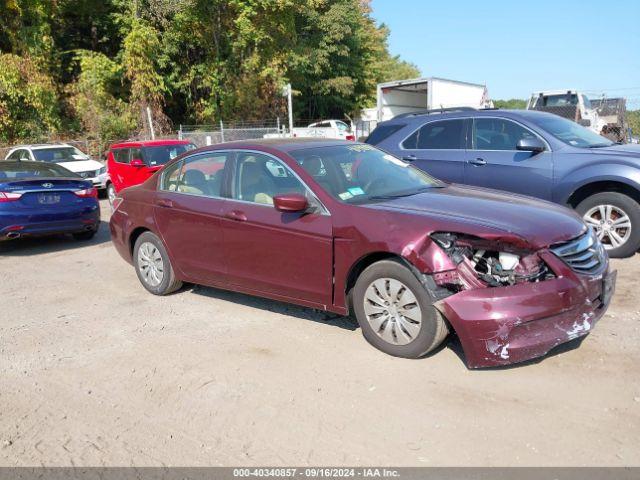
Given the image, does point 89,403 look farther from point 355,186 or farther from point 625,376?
point 625,376

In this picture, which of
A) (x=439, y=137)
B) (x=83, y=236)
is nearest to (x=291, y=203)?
(x=439, y=137)

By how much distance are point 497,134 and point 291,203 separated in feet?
13.3

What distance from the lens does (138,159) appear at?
1275 centimetres

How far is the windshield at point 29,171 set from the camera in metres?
8.52

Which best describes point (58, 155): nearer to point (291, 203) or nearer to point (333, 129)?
point (291, 203)

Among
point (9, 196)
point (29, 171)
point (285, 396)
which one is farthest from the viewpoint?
point (29, 171)

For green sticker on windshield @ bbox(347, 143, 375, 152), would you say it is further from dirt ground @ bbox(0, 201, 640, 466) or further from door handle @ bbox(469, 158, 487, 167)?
door handle @ bbox(469, 158, 487, 167)

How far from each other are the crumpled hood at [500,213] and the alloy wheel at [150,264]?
8.68 feet

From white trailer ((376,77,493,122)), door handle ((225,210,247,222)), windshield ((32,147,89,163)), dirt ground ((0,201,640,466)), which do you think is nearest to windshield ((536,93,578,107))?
white trailer ((376,77,493,122))

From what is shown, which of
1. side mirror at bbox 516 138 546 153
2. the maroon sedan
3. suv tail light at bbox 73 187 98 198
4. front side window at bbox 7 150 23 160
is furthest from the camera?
front side window at bbox 7 150 23 160

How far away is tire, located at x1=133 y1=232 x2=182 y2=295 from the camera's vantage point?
19.2 feet

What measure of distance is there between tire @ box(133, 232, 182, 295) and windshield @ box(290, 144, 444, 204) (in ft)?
6.32

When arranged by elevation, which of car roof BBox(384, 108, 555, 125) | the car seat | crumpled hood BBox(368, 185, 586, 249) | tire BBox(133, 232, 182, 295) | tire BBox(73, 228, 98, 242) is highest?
car roof BBox(384, 108, 555, 125)

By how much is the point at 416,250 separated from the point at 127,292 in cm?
367
